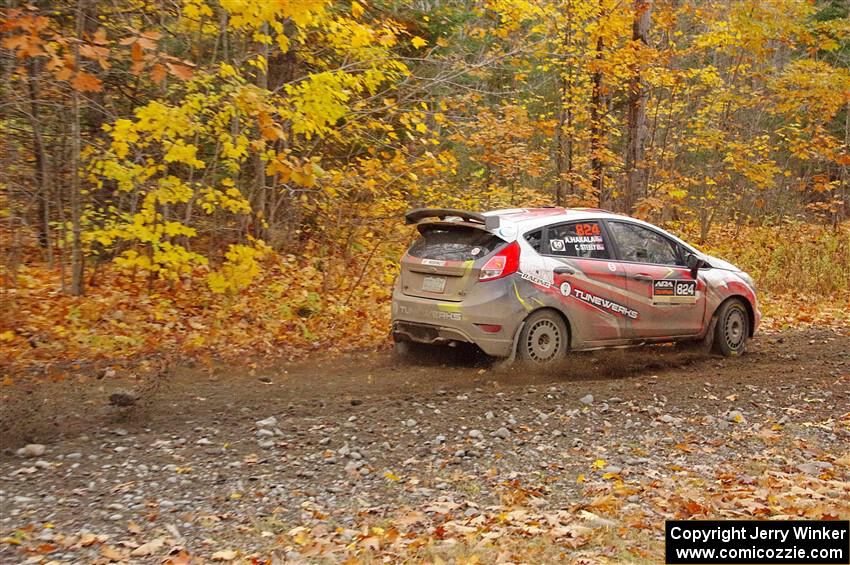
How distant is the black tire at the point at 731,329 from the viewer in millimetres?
10617

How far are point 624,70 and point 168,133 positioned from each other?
400 inches

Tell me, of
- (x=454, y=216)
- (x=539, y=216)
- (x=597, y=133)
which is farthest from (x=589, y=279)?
(x=597, y=133)

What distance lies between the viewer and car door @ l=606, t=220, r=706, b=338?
977 cm

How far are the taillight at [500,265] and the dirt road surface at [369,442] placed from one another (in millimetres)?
1020

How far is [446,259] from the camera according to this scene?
354 inches

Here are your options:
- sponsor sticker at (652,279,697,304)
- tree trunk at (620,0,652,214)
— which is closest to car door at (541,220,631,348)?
sponsor sticker at (652,279,697,304)

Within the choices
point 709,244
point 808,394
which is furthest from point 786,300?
A: point 808,394

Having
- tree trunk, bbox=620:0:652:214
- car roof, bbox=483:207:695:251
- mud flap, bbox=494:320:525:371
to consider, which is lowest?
mud flap, bbox=494:320:525:371

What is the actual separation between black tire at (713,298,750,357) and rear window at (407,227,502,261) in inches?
140

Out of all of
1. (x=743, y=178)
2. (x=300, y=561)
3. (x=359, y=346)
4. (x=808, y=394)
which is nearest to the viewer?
(x=300, y=561)

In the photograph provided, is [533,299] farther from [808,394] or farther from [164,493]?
[164,493]

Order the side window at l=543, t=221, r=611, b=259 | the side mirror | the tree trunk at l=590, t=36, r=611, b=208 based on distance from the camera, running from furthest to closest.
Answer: the tree trunk at l=590, t=36, r=611, b=208
the side mirror
the side window at l=543, t=221, r=611, b=259

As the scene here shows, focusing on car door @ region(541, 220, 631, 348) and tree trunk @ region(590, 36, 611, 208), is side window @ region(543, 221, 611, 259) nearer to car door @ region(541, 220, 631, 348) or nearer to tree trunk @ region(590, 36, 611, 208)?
car door @ region(541, 220, 631, 348)

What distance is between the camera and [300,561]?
445cm
